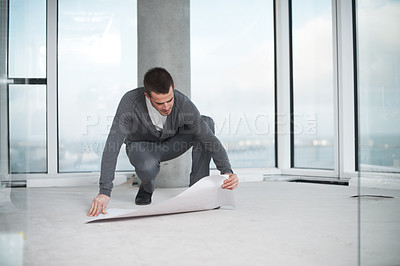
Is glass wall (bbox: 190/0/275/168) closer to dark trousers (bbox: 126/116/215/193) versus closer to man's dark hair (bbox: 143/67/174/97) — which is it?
dark trousers (bbox: 126/116/215/193)

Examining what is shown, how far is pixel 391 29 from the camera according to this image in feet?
3.10

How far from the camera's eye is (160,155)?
236 centimetres

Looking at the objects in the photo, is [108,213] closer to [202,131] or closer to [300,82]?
[202,131]

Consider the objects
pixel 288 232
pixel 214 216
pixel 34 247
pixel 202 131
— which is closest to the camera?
pixel 34 247

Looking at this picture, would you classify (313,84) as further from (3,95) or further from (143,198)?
(3,95)

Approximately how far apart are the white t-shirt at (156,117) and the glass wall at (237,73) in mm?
1585

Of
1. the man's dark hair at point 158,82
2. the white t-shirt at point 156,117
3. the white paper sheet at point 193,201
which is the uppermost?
the man's dark hair at point 158,82

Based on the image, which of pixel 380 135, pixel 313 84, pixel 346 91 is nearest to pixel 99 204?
pixel 380 135

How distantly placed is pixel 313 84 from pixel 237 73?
0.76 metres

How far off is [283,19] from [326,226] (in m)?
2.73

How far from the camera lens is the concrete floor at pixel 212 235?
0.93 meters

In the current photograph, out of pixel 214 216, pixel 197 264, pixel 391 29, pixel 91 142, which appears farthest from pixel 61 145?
pixel 391 29

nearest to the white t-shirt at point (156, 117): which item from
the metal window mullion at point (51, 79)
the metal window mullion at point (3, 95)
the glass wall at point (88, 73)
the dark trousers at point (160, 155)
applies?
the dark trousers at point (160, 155)

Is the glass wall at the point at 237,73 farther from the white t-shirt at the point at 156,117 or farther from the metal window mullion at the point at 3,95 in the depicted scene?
the metal window mullion at the point at 3,95
